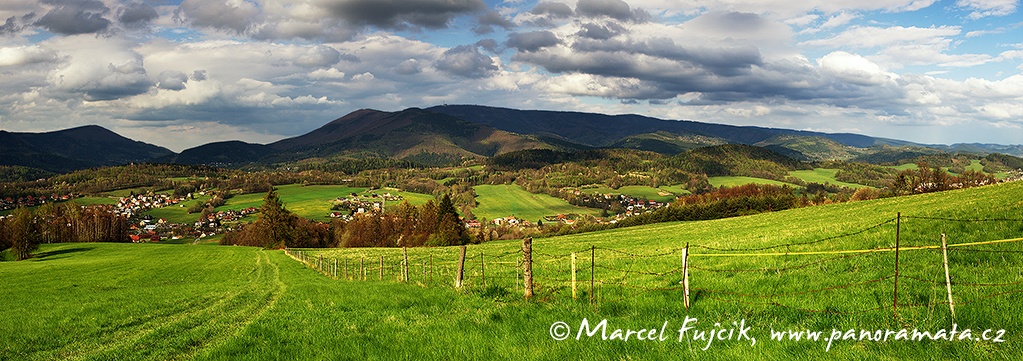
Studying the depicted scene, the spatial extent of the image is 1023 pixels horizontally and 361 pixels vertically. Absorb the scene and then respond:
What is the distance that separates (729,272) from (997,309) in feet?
22.8

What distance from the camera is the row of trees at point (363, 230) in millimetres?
89188

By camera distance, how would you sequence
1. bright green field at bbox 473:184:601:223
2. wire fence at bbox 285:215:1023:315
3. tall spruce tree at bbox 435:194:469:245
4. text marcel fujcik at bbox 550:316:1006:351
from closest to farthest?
text marcel fujcik at bbox 550:316:1006:351 → wire fence at bbox 285:215:1023:315 → tall spruce tree at bbox 435:194:469:245 → bright green field at bbox 473:184:601:223

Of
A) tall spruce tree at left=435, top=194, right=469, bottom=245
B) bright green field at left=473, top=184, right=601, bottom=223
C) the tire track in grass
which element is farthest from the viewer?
bright green field at left=473, top=184, right=601, bottom=223

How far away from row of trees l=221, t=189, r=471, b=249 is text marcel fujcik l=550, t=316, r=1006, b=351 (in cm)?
7797

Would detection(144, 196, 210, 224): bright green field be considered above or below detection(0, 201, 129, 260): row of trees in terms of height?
below

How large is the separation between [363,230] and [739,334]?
357 feet

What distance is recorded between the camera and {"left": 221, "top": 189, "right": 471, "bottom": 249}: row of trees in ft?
293

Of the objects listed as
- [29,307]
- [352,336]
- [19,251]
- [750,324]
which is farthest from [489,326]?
[19,251]

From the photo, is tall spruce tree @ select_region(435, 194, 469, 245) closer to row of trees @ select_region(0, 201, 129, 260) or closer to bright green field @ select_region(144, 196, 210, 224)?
row of trees @ select_region(0, 201, 129, 260)

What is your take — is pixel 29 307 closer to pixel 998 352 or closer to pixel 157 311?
pixel 157 311

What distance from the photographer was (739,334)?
24.9 feet

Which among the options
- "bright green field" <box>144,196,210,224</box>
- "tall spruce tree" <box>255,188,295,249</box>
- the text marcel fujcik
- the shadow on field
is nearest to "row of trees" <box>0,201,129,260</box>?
the shadow on field

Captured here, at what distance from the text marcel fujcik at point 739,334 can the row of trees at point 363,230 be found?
77968 mm

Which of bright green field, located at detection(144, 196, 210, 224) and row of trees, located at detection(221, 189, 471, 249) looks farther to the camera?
bright green field, located at detection(144, 196, 210, 224)
